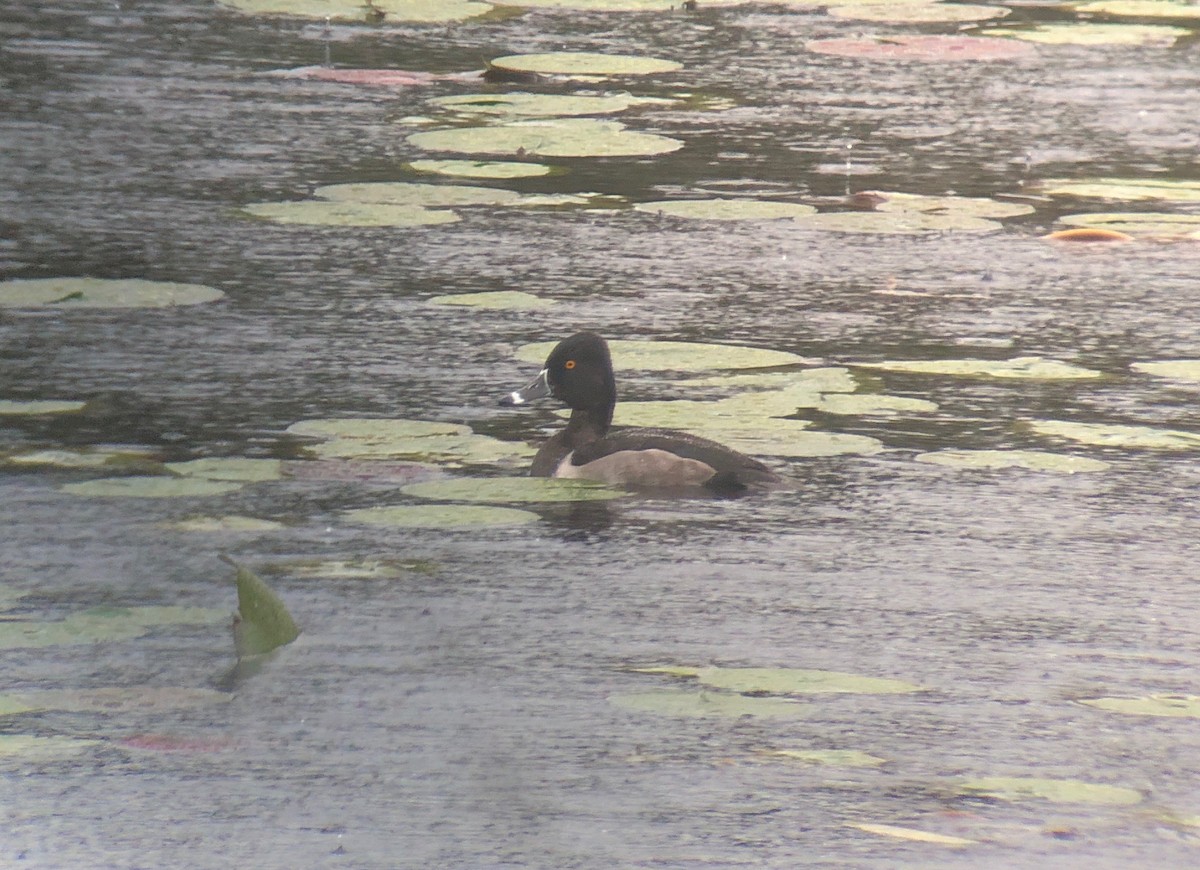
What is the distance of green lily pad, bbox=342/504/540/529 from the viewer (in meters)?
6.48

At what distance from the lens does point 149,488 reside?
6.66 metres

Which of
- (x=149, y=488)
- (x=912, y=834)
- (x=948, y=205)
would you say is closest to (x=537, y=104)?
(x=948, y=205)

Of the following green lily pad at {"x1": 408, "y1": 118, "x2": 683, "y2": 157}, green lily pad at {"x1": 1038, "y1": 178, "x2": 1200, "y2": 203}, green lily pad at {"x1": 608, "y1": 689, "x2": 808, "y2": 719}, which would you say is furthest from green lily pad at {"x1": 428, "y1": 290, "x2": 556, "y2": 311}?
green lily pad at {"x1": 608, "y1": 689, "x2": 808, "y2": 719}

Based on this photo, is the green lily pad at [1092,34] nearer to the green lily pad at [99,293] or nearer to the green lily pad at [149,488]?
the green lily pad at [99,293]

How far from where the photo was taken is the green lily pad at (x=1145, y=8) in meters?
17.6

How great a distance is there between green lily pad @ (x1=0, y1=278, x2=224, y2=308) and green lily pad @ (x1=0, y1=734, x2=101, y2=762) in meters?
4.17

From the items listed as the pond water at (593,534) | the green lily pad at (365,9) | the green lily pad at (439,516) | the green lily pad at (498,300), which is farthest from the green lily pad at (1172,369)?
the green lily pad at (365,9)

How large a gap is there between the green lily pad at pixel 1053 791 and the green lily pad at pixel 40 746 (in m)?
1.70

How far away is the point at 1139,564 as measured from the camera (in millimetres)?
6363

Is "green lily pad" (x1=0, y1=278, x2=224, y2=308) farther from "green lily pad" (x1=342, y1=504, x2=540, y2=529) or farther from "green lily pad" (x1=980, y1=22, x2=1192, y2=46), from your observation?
"green lily pad" (x1=980, y1=22, x2=1192, y2=46)

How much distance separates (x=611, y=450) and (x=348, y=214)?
3613 millimetres

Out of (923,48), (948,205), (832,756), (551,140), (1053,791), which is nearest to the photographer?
(1053,791)

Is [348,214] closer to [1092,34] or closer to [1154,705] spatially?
[1154,705]

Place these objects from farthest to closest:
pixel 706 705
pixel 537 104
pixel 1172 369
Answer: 1. pixel 537 104
2. pixel 1172 369
3. pixel 706 705
